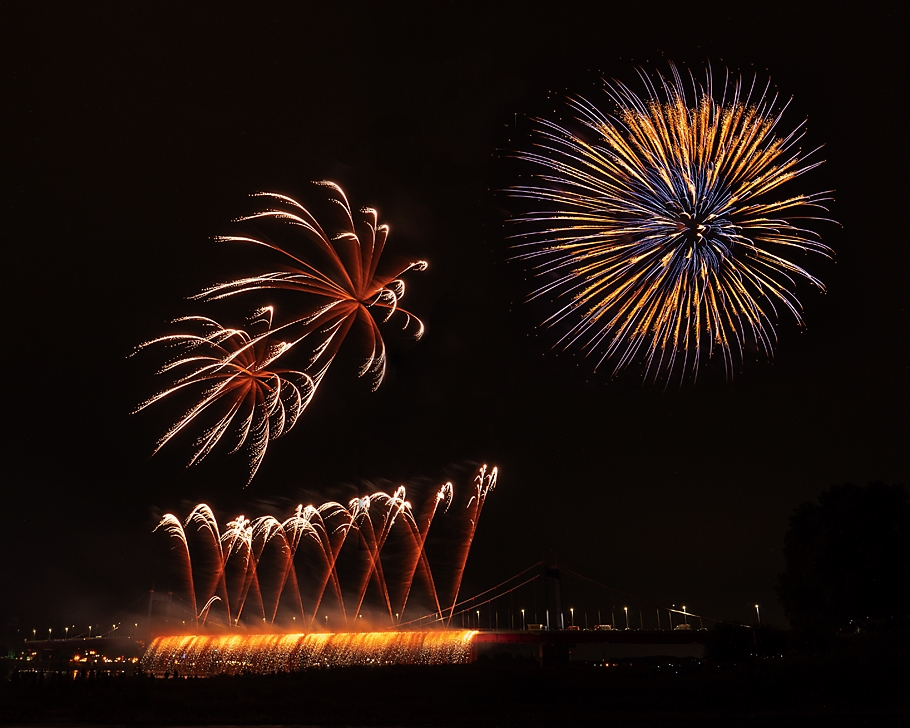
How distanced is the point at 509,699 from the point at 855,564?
3596 centimetres

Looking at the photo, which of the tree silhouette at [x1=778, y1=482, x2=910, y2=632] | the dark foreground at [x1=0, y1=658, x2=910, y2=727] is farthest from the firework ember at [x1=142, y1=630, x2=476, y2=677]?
the dark foreground at [x1=0, y1=658, x2=910, y2=727]

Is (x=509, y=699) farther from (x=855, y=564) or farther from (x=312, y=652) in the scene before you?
(x=312, y=652)

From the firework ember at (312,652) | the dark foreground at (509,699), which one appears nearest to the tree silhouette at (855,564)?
the dark foreground at (509,699)

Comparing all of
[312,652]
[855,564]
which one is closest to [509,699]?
[855,564]

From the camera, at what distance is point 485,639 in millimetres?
90875

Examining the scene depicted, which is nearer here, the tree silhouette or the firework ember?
the tree silhouette

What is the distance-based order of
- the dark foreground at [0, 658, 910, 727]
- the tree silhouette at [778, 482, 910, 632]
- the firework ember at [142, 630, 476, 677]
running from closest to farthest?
the dark foreground at [0, 658, 910, 727] < the tree silhouette at [778, 482, 910, 632] < the firework ember at [142, 630, 476, 677]

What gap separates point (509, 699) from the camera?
36.5 meters

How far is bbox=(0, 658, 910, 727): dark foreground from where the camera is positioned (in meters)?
34.6

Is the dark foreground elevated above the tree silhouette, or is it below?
below

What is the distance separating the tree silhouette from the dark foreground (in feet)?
61.4

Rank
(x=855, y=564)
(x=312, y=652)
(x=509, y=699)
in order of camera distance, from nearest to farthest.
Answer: (x=509, y=699), (x=855, y=564), (x=312, y=652)

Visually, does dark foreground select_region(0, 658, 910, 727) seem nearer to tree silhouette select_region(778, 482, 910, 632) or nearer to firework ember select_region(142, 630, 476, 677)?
tree silhouette select_region(778, 482, 910, 632)

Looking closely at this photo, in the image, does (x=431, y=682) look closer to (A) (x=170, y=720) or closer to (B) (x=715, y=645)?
(A) (x=170, y=720)
